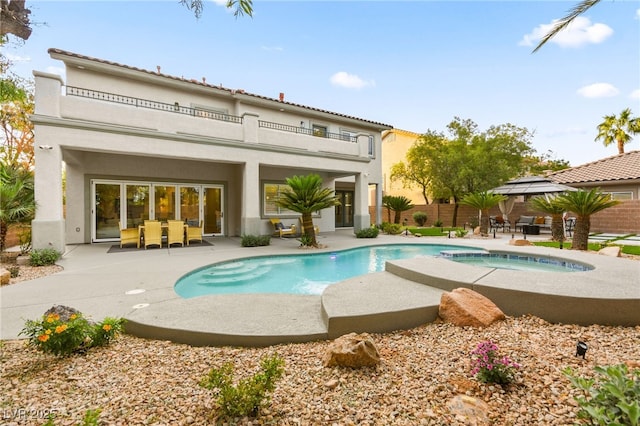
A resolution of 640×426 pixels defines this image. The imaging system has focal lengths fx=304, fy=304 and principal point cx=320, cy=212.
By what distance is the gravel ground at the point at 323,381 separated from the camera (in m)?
2.35

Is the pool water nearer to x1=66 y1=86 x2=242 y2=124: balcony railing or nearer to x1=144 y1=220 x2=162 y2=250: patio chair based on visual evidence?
x1=144 y1=220 x2=162 y2=250: patio chair

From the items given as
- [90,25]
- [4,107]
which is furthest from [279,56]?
[4,107]

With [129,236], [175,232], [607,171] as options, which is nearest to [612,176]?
[607,171]

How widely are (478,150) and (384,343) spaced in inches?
791

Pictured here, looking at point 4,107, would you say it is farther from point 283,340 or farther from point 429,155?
point 429,155

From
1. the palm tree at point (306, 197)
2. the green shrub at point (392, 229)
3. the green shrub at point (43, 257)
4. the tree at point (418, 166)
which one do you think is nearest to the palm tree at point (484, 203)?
the green shrub at point (392, 229)

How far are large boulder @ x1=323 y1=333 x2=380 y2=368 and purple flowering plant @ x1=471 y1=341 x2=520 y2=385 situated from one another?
3.06 ft

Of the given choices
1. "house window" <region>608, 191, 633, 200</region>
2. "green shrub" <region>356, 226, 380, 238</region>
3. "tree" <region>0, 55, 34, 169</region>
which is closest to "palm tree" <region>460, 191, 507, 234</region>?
"green shrub" <region>356, 226, 380, 238</region>

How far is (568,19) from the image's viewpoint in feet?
14.4

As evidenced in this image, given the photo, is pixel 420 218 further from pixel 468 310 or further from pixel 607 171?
pixel 468 310

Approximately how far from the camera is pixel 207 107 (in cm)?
1490

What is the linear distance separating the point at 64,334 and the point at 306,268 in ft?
22.2

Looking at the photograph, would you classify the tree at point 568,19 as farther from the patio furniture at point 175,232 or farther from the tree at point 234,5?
the patio furniture at point 175,232

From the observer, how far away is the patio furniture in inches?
475
